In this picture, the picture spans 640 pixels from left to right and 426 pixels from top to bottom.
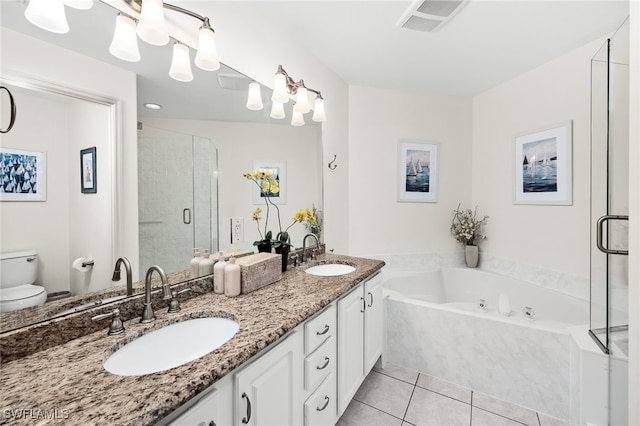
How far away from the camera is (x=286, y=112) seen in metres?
1.95

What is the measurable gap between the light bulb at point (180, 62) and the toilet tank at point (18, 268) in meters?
0.86

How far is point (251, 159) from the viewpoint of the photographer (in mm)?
1669

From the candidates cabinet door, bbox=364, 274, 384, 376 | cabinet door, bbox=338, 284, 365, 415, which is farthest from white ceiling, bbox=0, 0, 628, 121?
cabinet door, bbox=364, 274, 384, 376

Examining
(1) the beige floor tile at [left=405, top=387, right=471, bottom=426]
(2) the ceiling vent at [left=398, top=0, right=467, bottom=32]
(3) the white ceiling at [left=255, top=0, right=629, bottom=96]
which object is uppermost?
(3) the white ceiling at [left=255, top=0, right=629, bottom=96]

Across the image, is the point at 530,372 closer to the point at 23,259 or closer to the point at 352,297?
the point at 352,297

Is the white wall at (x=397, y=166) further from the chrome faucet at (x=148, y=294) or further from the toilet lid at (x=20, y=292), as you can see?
the toilet lid at (x=20, y=292)

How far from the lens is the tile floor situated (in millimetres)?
1599

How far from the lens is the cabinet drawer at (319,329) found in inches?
44.9

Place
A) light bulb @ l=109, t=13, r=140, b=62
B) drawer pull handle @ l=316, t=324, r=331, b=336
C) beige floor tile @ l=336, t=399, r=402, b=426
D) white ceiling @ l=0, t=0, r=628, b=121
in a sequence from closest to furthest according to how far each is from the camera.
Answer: light bulb @ l=109, t=13, r=140, b=62
white ceiling @ l=0, t=0, r=628, b=121
drawer pull handle @ l=316, t=324, r=331, b=336
beige floor tile @ l=336, t=399, r=402, b=426

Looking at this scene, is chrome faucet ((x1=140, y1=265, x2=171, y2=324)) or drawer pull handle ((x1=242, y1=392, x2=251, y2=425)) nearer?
drawer pull handle ((x1=242, y1=392, x2=251, y2=425))

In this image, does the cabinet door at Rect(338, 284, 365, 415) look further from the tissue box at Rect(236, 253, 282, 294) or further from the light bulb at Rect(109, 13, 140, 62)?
the light bulb at Rect(109, 13, 140, 62)

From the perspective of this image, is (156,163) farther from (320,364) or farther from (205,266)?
(320,364)

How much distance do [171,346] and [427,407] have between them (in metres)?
1.62

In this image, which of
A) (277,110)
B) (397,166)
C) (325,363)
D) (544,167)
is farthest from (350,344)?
(544,167)
